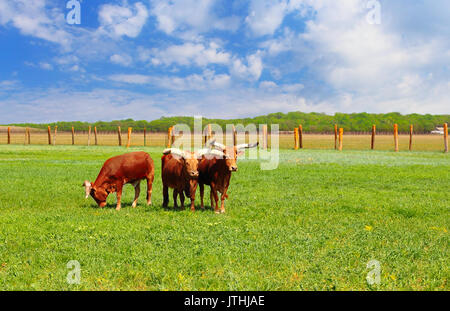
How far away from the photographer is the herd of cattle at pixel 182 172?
1042 centimetres

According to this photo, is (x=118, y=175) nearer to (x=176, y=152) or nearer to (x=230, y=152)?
(x=176, y=152)

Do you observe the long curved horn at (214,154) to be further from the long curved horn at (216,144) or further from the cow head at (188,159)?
the cow head at (188,159)

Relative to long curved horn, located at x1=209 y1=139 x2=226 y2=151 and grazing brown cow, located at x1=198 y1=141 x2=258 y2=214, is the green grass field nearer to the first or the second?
grazing brown cow, located at x1=198 y1=141 x2=258 y2=214

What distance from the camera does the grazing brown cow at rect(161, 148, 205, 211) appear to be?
1043 centimetres

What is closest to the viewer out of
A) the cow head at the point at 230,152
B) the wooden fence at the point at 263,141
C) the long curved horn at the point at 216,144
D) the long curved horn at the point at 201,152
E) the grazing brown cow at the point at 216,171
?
the cow head at the point at 230,152

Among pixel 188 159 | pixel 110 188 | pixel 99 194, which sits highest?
pixel 188 159

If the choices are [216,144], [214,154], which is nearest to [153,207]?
[214,154]

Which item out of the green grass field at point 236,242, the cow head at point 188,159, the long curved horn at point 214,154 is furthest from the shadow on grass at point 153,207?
the long curved horn at point 214,154

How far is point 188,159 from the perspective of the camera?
1043cm

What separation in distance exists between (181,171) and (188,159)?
793 mm

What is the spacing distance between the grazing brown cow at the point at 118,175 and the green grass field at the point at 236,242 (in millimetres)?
576

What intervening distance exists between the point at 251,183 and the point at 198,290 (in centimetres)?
1240

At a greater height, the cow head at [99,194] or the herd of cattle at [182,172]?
the herd of cattle at [182,172]

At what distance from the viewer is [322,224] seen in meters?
9.32
